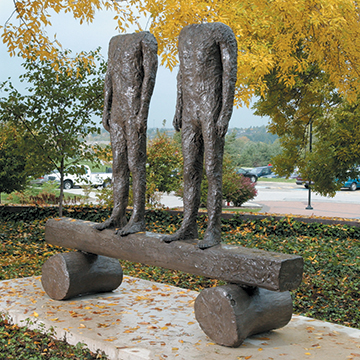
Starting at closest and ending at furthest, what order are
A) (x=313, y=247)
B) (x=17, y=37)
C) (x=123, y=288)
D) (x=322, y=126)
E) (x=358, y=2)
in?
(x=123, y=288)
(x=313, y=247)
(x=17, y=37)
(x=358, y=2)
(x=322, y=126)

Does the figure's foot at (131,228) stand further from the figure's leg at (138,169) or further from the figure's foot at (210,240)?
the figure's foot at (210,240)

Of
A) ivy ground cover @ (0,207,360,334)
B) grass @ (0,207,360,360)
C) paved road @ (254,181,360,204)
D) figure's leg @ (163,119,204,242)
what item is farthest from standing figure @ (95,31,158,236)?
paved road @ (254,181,360,204)

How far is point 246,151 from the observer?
41.8 meters

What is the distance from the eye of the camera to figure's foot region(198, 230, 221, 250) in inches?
166

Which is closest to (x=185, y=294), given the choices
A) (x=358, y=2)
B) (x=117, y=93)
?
(x=117, y=93)

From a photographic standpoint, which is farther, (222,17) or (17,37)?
(17,37)

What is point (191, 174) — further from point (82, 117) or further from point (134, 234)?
point (82, 117)

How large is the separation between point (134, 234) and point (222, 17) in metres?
5.60

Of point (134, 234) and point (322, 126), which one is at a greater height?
point (322, 126)

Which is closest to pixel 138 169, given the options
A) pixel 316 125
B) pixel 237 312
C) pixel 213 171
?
pixel 213 171

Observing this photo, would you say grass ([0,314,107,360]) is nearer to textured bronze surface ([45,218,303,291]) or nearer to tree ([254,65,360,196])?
textured bronze surface ([45,218,303,291])

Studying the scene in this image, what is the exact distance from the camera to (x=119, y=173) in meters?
5.32

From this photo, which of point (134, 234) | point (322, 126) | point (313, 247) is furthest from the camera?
point (322, 126)

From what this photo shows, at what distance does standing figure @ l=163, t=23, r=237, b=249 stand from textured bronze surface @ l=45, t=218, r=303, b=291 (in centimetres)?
16
